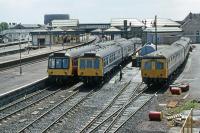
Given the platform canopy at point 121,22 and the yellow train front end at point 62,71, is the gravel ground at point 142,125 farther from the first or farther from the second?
the platform canopy at point 121,22

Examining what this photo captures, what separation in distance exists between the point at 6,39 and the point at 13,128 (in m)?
96.8

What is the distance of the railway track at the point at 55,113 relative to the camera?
884 inches

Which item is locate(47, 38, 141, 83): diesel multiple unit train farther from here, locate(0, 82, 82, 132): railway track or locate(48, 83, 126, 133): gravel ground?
locate(48, 83, 126, 133): gravel ground

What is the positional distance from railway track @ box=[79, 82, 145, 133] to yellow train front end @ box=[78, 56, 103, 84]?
8.22 ft

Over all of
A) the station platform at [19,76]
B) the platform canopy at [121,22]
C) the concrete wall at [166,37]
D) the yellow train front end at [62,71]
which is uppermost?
the platform canopy at [121,22]

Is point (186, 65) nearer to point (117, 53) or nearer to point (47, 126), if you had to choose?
point (117, 53)

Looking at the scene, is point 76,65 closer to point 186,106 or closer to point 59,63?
point 59,63

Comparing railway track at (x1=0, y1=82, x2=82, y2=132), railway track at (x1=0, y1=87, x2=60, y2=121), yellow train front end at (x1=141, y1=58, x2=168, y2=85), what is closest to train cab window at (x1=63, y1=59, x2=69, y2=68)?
railway track at (x1=0, y1=82, x2=82, y2=132)

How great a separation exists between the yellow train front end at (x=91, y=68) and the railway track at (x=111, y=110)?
8.22ft

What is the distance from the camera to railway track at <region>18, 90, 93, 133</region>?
884 inches

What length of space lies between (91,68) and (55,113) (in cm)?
973

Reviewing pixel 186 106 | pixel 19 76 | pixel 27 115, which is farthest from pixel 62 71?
pixel 186 106

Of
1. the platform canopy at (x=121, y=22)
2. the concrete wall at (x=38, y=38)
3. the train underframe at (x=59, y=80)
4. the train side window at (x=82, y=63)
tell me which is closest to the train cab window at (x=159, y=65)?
the train side window at (x=82, y=63)

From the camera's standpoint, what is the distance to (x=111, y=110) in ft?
88.0
